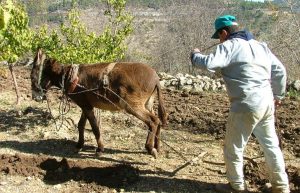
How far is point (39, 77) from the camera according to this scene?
7195 millimetres

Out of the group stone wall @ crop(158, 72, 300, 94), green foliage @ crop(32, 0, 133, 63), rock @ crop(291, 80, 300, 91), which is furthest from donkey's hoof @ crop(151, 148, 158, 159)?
rock @ crop(291, 80, 300, 91)

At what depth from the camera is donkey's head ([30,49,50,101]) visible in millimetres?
7180

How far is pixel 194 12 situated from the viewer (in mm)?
33750

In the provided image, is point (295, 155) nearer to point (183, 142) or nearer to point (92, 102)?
point (183, 142)

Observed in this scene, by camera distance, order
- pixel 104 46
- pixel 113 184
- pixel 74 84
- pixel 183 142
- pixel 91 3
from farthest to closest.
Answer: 1. pixel 91 3
2. pixel 104 46
3. pixel 183 142
4. pixel 74 84
5. pixel 113 184

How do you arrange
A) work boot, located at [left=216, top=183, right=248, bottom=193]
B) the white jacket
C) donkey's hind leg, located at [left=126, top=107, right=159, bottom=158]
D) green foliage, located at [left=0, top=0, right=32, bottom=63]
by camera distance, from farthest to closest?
green foliage, located at [left=0, top=0, right=32, bottom=63], donkey's hind leg, located at [left=126, top=107, right=159, bottom=158], work boot, located at [left=216, top=183, right=248, bottom=193], the white jacket

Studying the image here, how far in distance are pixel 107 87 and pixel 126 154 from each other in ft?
3.88

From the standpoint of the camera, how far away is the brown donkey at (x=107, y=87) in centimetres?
671

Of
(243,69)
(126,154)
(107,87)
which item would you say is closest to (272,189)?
(243,69)

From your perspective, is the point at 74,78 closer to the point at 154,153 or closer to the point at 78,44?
the point at 154,153

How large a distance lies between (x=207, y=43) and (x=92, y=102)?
2359cm

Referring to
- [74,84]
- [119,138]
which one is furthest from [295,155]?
[74,84]

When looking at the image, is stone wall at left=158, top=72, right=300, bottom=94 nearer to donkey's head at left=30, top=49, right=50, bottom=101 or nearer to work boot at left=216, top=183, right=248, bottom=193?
donkey's head at left=30, top=49, right=50, bottom=101

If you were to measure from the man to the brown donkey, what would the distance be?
1.90m
